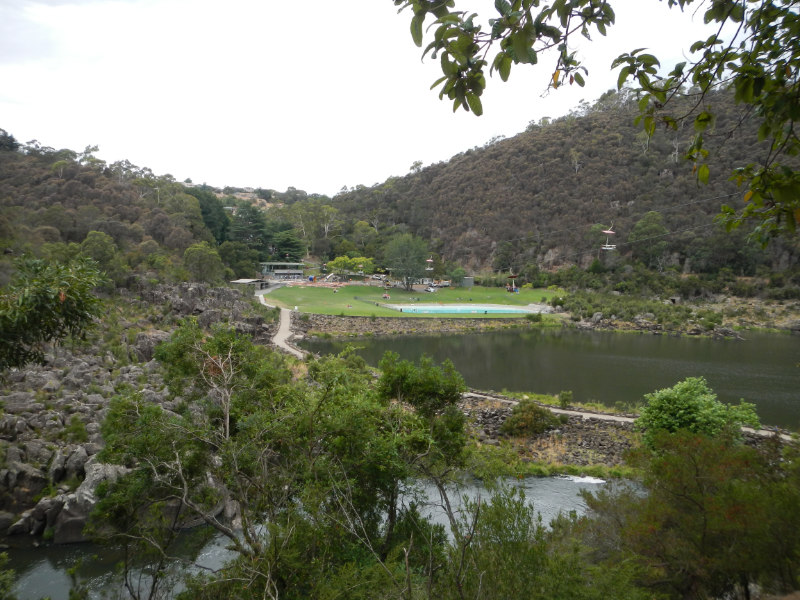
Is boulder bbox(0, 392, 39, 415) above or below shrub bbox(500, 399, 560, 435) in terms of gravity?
above

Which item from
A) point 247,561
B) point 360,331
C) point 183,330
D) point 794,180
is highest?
point 794,180

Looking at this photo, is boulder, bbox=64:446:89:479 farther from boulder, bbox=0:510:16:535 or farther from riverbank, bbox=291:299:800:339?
riverbank, bbox=291:299:800:339

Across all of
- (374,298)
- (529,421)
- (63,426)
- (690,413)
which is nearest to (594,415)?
(529,421)

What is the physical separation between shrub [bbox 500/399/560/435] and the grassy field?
19.9 metres

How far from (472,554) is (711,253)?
4799 cm

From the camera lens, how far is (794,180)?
5.95 ft

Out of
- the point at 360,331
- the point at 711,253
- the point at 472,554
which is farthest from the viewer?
the point at 711,253

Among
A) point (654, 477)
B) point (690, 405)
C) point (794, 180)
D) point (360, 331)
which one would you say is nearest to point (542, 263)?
point (360, 331)

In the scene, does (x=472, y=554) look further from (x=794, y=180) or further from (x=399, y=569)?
(x=794, y=180)

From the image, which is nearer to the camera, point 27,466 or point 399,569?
point 399,569

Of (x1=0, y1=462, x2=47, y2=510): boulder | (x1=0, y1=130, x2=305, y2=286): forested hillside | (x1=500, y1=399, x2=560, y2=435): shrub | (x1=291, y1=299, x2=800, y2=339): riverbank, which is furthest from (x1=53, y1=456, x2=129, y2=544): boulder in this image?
(x1=291, y1=299, x2=800, y2=339): riverbank

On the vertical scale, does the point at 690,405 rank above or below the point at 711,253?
below

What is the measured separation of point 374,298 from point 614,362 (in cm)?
2425

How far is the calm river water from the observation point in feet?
54.4
